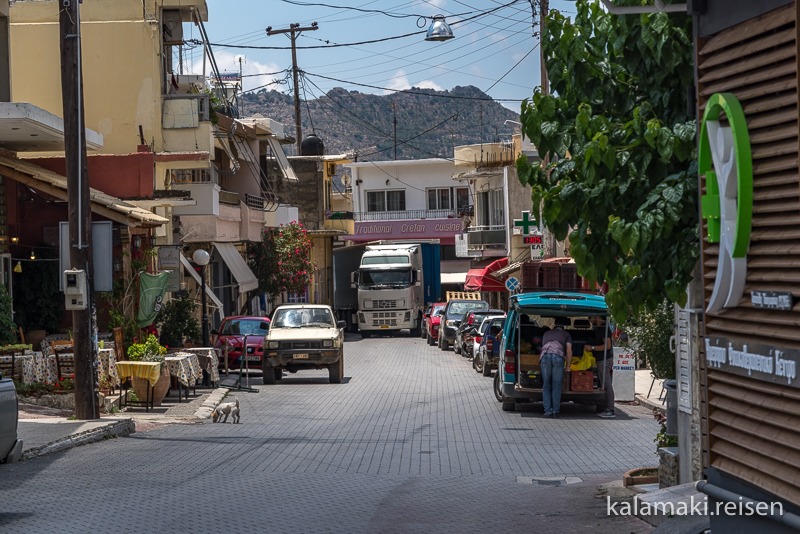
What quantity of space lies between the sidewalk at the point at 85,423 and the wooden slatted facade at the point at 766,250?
401 inches

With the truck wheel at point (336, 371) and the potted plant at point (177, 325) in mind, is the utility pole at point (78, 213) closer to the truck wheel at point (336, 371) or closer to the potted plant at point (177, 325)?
the potted plant at point (177, 325)

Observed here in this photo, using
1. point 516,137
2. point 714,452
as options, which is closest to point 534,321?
point 714,452

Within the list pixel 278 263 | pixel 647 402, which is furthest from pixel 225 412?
pixel 278 263

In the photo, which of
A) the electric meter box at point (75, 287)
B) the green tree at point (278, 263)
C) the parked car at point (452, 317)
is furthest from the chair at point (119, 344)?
the green tree at point (278, 263)

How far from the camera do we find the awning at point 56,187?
2314 cm

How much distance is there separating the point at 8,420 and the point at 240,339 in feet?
61.8

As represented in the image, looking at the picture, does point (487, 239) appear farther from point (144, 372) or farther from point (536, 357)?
point (144, 372)

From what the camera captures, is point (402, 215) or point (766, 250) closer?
point (766, 250)

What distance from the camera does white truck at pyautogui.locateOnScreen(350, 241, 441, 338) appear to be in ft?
179

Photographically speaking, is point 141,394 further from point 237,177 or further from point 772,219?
point 237,177

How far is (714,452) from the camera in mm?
8438

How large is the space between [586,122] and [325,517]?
14.3 ft

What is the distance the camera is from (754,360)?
24.8 feet

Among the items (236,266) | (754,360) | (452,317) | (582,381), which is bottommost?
(582,381)
